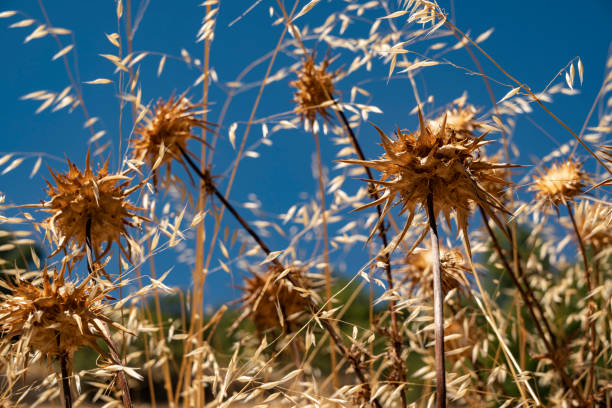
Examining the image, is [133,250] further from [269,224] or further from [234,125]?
[269,224]

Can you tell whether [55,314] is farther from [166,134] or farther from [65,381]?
[166,134]

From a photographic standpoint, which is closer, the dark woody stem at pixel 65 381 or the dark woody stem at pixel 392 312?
the dark woody stem at pixel 65 381

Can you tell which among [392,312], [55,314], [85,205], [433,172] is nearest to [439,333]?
[433,172]

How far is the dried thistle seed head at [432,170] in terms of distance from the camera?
787 millimetres

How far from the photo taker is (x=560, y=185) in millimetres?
1486

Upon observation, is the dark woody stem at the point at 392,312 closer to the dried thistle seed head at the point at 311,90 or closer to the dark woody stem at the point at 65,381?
the dried thistle seed head at the point at 311,90

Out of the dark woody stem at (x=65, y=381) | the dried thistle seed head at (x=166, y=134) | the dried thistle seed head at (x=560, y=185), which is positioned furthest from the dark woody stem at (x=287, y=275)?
the dried thistle seed head at (x=560, y=185)

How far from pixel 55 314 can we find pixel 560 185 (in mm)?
1230

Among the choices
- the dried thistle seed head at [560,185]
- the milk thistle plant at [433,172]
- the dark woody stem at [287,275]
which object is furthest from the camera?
the dried thistle seed head at [560,185]

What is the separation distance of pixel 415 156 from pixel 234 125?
638 millimetres

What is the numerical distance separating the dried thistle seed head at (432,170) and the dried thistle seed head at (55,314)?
0.45 metres

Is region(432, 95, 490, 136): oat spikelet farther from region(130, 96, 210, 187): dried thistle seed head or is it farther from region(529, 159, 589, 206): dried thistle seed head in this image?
region(130, 96, 210, 187): dried thistle seed head

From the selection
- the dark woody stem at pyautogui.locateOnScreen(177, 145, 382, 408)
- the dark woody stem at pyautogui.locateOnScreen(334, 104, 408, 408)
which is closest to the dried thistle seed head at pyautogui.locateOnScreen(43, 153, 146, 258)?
the dark woody stem at pyautogui.locateOnScreen(177, 145, 382, 408)

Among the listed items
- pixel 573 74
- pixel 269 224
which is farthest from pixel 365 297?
pixel 573 74
